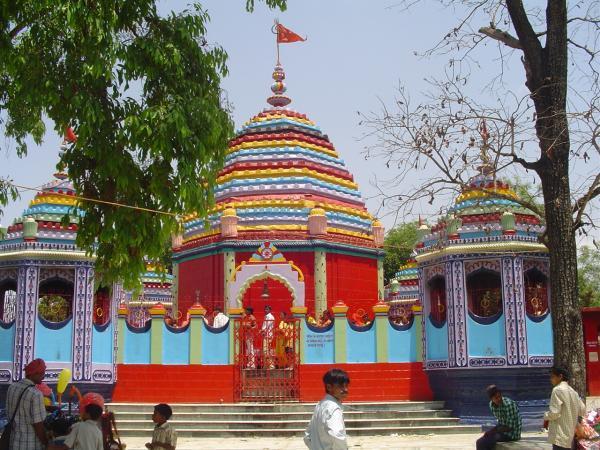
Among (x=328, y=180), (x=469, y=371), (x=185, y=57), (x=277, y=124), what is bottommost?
(x=469, y=371)

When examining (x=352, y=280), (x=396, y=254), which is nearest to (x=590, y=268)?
(x=396, y=254)

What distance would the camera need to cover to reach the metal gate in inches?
616

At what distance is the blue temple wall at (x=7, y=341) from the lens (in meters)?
15.1

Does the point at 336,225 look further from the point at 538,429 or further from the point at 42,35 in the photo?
the point at 42,35

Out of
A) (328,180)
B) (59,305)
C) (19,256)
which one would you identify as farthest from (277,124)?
(19,256)

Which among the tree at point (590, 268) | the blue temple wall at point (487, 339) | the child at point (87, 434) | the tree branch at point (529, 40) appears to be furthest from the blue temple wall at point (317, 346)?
the tree at point (590, 268)

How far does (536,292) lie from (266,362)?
18.4 ft

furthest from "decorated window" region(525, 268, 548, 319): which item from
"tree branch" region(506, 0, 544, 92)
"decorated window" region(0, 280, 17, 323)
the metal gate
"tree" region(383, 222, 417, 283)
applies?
"tree" region(383, 222, 417, 283)

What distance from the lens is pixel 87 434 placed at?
6.37 meters

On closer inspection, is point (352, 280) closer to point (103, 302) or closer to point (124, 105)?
point (103, 302)

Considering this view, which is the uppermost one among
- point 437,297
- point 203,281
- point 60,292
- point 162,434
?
point 203,281

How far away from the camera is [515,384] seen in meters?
14.9

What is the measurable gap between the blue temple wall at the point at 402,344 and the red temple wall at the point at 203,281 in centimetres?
612

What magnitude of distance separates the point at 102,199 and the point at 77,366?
7204 millimetres
